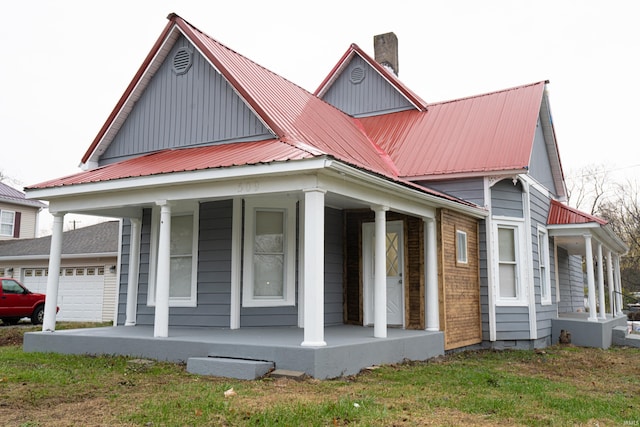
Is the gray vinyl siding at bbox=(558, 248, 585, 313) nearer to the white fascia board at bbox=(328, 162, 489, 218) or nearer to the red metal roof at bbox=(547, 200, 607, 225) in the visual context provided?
the red metal roof at bbox=(547, 200, 607, 225)

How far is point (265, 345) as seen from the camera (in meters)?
7.93

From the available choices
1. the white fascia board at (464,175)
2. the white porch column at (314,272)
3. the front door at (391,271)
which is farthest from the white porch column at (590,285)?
the white porch column at (314,272)

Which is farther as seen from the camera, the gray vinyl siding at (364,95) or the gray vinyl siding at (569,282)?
the gray vinyl siding at (569,282)

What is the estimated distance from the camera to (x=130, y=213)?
39.4 ft

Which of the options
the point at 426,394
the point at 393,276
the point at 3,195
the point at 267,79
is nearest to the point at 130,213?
the point at 267,79

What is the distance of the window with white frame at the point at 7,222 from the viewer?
1086 inches

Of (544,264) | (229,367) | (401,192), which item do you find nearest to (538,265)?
(544,264)

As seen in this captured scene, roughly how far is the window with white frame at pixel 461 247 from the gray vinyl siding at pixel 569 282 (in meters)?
7.19

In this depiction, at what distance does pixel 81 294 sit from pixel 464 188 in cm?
1518

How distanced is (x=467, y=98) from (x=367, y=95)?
2812 mm

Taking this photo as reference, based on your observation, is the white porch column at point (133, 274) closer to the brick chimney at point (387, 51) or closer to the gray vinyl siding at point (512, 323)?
the gray vinyl siding at point (512, 323)

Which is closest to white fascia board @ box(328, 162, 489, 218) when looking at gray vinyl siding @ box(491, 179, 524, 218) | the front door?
gray vinyl siding @ box(491, 179, 524, 218)

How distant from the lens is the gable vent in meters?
11.5

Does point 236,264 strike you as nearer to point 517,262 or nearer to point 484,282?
point 484,282
